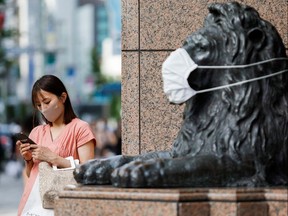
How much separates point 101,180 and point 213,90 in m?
0.87

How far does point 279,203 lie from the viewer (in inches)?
248

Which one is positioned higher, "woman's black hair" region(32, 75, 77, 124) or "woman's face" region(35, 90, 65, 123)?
"woman's black hair" region(32, 75, 77, 124)

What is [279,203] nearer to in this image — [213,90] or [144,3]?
[213,90]

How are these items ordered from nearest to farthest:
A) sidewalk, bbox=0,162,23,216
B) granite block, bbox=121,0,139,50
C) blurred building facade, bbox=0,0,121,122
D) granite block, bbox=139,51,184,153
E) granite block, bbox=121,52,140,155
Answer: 1. granite block, bbox=139,51,184,153
2. granite block, bbox=121,52,140,155
3. granite block, bbox=121,0,139,50
4. sidewalk, bbox=0,162,23,216
5. blurred building facade, bbox=0,0,121,122

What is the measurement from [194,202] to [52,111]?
2.75 m

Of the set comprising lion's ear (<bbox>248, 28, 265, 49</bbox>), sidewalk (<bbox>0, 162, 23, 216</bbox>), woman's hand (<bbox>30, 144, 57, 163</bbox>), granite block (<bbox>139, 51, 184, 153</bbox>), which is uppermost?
lion's ear (<bbox>248, 28, 265, 49</bbox>)

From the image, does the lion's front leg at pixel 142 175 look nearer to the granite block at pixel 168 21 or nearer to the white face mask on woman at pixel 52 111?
the white face mask on woman at pixel 52 111

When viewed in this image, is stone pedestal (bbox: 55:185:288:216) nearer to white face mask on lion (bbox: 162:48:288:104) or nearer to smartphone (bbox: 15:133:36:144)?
white face mask on lion (bbox: 162:48:288:104)

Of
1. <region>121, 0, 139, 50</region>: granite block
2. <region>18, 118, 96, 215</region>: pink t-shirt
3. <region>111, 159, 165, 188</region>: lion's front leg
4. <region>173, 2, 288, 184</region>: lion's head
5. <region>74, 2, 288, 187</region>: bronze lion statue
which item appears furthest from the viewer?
<region>121, 0, 139, 50</region>: granite block

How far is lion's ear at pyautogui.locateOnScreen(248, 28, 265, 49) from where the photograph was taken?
681 cm

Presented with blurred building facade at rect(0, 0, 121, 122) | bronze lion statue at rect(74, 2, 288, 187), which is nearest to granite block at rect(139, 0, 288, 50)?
bronze lion statue at rect(74, 2, 288, 187)

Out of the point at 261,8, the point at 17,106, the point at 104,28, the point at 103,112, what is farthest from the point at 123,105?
the point at 104,28

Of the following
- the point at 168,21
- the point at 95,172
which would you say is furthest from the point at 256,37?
the point at 168,21

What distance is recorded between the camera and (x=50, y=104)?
873 cm
